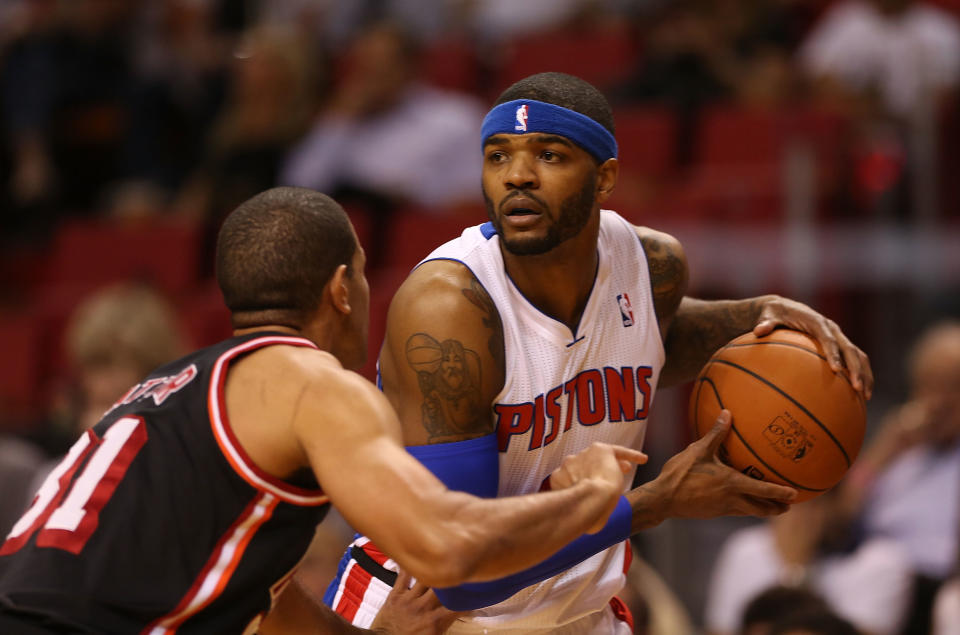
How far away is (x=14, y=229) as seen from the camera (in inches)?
426

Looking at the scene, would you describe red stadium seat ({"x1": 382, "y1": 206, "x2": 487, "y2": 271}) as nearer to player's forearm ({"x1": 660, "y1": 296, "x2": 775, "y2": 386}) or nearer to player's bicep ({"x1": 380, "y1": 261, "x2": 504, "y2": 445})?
player's forearm ({"x1": 660, "y1": 296, "x2": 775, "y2": 386})

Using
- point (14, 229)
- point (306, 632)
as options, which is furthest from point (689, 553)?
point (14, 229)

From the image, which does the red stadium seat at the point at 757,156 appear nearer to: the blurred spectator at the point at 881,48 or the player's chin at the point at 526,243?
the blurred spectator at the point at 881,48

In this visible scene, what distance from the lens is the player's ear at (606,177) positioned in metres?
3.81

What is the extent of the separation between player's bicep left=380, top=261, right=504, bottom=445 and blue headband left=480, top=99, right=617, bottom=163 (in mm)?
442

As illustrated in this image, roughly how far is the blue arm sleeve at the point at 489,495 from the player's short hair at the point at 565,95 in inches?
36.3

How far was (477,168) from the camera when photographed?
8.86 m

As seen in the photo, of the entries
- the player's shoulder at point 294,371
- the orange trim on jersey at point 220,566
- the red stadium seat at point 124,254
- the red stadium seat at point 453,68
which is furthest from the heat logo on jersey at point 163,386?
the red stadium seat at point 453,68

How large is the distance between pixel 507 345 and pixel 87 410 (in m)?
2.69

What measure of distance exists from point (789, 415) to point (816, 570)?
2.46 meters

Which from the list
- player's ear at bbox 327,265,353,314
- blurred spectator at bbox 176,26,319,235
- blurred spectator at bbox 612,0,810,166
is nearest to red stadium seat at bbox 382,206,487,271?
blurred spectator at bbox 176,26,319,235

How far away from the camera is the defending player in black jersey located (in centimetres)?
287

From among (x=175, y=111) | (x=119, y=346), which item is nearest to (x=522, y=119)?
(x=119, y=346)

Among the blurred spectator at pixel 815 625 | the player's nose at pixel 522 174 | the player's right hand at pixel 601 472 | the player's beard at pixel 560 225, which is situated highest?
the player's nose at pixel 522 174
